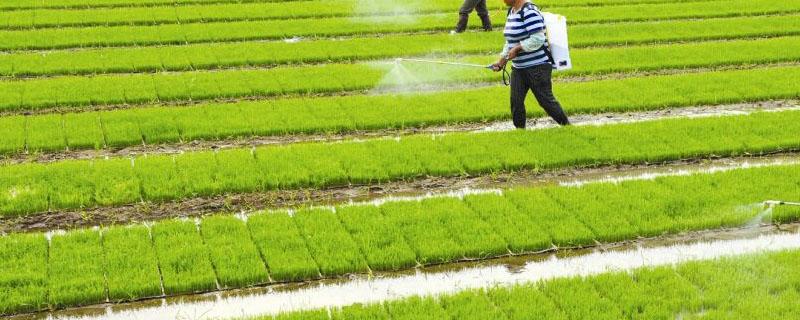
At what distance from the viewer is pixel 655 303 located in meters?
7.93

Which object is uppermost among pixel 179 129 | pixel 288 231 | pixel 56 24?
pixel 56 24

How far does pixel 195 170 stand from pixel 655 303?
5.38m

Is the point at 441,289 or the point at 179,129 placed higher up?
the point at 179,129

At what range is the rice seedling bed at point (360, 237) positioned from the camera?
8.46m

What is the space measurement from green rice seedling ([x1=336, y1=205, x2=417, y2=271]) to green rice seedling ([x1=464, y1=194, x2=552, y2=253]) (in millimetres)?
860

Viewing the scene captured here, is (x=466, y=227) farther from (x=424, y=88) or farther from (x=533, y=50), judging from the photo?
(x=424, y=88)

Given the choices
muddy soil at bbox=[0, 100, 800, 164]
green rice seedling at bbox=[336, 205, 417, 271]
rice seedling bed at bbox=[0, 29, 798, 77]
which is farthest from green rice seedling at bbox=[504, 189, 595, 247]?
rice seedling bed at bbox=[0, 29, 798, 77]

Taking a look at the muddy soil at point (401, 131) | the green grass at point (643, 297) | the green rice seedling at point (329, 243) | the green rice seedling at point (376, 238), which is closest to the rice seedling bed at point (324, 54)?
the muddy soil at point (401, 131)

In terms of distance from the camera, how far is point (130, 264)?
8.83m

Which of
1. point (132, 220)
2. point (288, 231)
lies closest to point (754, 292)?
point (288, 231)

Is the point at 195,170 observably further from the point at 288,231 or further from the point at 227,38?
the point at 227,38

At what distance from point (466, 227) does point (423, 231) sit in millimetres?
384

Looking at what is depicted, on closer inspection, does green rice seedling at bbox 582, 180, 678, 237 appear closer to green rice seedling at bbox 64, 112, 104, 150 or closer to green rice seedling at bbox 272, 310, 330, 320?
green rice seedling at bbox 272, 310, 330, 320

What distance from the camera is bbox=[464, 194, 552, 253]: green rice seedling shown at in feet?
30.3
